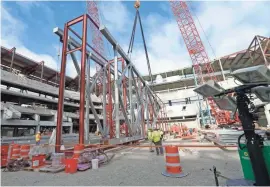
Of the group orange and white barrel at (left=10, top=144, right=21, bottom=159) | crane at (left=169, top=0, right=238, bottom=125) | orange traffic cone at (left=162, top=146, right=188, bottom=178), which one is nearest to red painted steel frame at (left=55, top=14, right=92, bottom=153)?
orange and white barrel at (left=10, top=144, right=21, bottom=159)

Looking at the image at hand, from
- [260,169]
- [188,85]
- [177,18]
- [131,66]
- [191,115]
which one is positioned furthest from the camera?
[188,85]

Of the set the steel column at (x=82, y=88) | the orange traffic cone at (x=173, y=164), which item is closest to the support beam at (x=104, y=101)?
the steel column at (x=82, y=88)

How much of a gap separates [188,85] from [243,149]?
1905 inches

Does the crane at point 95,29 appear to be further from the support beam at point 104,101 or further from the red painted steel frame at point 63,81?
the red painted steel frame at point 63,81

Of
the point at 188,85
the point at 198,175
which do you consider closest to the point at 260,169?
the point at 198,175

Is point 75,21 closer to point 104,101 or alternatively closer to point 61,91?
point 61,91

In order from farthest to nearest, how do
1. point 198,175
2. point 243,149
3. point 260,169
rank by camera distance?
point 198,175
point 243,149
point 260,169

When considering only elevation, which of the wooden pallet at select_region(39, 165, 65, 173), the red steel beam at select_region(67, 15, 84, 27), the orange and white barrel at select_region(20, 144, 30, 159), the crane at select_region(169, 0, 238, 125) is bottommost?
the wooden pallet at select_region(39, 165, 65, 173)

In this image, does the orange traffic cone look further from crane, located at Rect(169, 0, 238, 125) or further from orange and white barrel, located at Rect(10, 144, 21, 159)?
crane, located at Rect(169, 0, 238, 125)

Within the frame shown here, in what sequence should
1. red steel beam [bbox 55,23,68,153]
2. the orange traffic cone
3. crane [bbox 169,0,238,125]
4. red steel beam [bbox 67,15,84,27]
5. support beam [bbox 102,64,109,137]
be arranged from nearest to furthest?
the orange traffic cone, red steel beam [bbox 55,23,68,153], red steel beam [bbox 67,15,84,27], support beam [bbox 102,64,109,137], crane [bbox 169,0,238,125]

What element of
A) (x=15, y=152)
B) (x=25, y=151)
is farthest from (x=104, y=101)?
(x=15, y=152)

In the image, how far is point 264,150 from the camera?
306cm

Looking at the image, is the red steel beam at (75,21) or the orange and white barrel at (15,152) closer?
the orange and white barrel at (15,152)

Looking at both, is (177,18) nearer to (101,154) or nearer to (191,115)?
(191,115)
